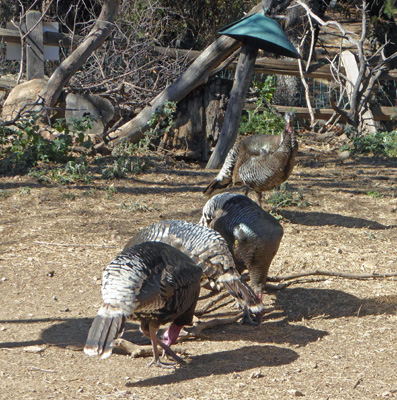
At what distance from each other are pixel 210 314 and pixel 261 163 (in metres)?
2.38

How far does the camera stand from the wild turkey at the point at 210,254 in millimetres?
4336

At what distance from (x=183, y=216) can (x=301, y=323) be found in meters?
2.80

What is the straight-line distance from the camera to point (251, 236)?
4996 millimetres

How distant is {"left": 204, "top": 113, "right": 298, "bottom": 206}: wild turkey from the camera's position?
6.88m

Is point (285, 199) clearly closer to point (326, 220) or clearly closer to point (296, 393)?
point (326, 220)

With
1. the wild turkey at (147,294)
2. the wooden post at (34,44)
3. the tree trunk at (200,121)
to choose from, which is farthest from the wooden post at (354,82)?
Answer: the wild turkey at (147,294)

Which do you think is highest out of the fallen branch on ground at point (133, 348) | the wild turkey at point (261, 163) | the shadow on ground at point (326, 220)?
the wild turkey at point (261, 163)

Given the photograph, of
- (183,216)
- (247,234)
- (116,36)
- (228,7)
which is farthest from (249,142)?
(228,7)

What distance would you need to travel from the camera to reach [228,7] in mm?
14539

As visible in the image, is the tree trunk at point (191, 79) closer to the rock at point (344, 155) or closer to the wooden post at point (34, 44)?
the wooden post at point (34, 44)

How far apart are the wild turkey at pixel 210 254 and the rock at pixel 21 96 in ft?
19.6

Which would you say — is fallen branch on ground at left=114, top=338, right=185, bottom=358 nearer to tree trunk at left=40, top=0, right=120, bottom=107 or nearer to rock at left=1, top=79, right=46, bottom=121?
tree trunk at left=40, top=0, right=120, bottom=107

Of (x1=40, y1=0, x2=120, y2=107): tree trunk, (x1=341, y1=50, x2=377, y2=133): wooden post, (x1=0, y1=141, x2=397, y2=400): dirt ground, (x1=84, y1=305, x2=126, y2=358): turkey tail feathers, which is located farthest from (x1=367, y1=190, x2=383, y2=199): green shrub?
(x1=84, y1=305, x2=126, y2=358): turkey tail feathers

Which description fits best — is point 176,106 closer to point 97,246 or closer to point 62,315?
point 97,246
